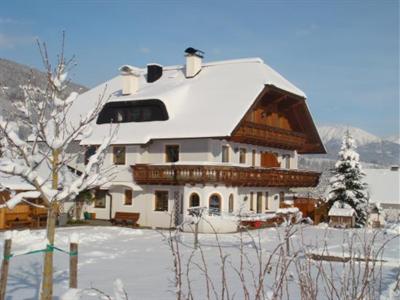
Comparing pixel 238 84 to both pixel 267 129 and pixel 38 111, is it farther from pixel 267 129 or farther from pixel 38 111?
pixel 38 111

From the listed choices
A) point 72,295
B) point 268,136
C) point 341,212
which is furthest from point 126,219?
point 72,295

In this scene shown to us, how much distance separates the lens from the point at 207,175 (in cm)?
2784

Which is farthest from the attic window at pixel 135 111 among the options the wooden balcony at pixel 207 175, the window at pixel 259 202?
the window at pixel 259 202

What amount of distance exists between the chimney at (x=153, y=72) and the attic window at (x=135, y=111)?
4678 millimetres

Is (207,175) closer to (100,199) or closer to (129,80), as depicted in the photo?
(100,199)

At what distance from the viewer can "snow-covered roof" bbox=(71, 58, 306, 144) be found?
29594 millimetres

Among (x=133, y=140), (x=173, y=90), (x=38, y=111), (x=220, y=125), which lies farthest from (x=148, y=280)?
(x=173, y=90)

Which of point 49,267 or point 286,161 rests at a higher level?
point 286,161

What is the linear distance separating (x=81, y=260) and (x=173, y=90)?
17.4m

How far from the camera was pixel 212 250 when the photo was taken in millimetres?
20297

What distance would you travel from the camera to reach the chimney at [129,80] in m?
35.0

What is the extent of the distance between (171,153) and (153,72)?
8.90 metres

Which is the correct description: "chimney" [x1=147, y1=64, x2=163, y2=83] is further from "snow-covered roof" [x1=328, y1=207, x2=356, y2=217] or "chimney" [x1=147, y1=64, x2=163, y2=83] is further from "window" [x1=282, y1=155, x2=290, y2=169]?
"snow-covered roof" [x1=328, y1=207, x2=356, y2=217]

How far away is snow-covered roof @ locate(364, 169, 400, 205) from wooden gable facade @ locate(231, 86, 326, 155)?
66.7ft
